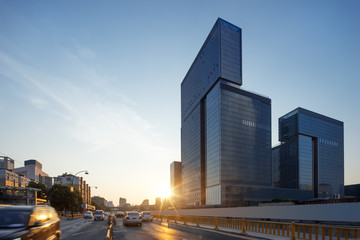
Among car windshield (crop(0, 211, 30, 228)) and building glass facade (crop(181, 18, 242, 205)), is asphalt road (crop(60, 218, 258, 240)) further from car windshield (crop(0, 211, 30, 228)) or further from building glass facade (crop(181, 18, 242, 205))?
building glass facade (crop(181, 18, 242, 205))

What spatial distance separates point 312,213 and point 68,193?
237 feet

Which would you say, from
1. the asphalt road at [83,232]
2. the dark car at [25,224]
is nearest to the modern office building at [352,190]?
the asphalt road at [83,232]

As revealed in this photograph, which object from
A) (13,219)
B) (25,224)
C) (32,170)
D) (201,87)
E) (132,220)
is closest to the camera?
(25,224)

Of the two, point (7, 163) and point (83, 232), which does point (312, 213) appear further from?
point (7, 163)

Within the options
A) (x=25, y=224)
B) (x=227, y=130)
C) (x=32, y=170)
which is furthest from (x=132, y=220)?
(x=32, y=170)

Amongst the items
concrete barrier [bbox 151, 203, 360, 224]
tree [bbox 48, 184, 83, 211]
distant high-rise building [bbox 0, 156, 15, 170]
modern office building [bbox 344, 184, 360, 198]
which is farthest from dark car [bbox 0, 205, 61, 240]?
modern office building [bbox 344, 184, 360, 198]

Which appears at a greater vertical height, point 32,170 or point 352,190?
point 32,170

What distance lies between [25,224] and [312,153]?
17665cm

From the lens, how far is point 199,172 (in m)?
144

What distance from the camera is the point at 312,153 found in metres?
164

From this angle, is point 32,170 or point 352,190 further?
point 352,190

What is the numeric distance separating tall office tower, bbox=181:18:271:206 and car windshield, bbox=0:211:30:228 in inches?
4275

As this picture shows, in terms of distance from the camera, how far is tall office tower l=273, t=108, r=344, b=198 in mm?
157250

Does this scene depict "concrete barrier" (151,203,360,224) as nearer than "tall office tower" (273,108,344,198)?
Yes
